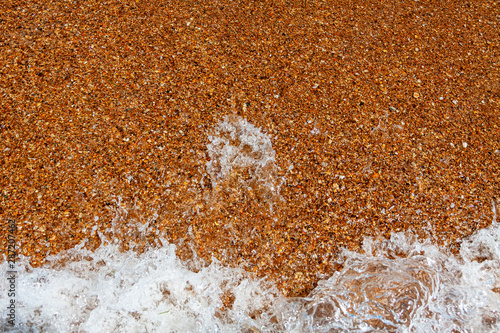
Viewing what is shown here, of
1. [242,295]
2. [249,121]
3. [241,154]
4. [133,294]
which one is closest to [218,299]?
[242,295]

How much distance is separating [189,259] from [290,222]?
2.23 feet

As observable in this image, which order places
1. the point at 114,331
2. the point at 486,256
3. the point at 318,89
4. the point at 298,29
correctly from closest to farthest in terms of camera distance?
1. the point at 114,331
2. the point at 486,256
3. the point at 318,89
4. the point at 298,29

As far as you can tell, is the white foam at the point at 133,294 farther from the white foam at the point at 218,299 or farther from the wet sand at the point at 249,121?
the wet sand at the point at 249,121

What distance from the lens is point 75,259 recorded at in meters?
2.10

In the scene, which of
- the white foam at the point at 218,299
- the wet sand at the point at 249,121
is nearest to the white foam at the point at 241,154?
the wet sand at the point at 249,121

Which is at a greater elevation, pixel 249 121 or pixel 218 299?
pixel 249 121

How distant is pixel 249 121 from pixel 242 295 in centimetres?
116

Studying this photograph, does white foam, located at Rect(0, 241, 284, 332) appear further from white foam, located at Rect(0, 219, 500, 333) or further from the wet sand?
the wet sand

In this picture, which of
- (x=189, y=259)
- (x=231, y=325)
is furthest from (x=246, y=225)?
(x=231, y=325)

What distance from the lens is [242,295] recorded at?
7.03ft

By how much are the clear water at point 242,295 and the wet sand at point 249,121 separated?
10 centimetres

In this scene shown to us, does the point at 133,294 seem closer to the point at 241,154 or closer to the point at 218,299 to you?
the point at 218,299

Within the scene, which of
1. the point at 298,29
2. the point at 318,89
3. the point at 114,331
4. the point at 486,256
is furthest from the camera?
the point at 298,29

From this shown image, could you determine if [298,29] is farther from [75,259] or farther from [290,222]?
[75,259]
